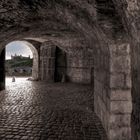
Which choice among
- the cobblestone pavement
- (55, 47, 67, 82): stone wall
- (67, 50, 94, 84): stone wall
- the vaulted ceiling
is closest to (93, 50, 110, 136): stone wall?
the cobblestone pavement

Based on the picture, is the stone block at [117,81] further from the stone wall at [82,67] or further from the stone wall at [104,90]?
the stone wall at [82,67]

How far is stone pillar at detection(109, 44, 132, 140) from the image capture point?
13.2ft

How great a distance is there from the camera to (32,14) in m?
4.87

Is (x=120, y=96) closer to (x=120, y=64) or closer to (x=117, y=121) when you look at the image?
(x=117, y=121)

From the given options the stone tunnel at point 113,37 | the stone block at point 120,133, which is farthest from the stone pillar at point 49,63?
the stone block at point 120,133

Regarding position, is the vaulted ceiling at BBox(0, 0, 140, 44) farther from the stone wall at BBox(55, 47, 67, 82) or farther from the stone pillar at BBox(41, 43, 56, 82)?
the stone wall at BBox(55, 47, 67, 82)

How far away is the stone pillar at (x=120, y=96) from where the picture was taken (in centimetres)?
402

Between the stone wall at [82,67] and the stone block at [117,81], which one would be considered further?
the stone wall at [82,67]

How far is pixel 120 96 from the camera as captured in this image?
405 cm

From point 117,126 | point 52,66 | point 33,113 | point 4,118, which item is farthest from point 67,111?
point 52,66

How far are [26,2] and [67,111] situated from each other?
3.90 metres

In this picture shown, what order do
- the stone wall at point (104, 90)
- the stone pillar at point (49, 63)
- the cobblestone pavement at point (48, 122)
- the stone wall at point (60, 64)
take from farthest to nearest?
the stone wall at point (60, 64) → the stone pillar at point (49, 63) → the cobblestone pavement at point (48, 122) → the stone wall at point (104, 90)

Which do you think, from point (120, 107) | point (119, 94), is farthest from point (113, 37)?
point (120, 107)

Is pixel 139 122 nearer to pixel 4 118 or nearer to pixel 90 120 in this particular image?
pixel 90 120
